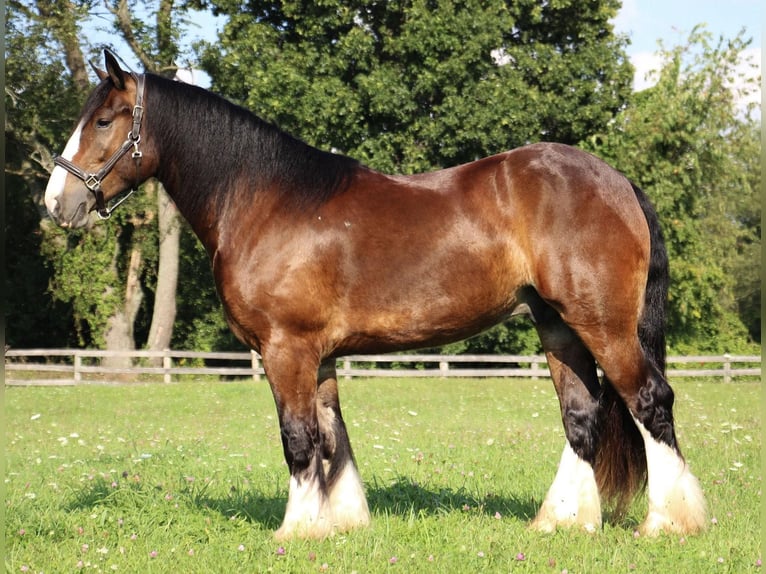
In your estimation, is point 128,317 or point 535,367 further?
point 128,317

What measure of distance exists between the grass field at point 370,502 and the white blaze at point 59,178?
2096mm

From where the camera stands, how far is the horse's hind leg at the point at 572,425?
528 centimetres

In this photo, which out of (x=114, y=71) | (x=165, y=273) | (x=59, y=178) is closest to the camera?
(x=59, y=178)

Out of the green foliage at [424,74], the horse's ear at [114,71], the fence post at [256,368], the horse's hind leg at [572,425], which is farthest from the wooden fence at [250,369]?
the horse's ear at [114,71]

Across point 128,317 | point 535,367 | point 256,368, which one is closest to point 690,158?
point 535,367

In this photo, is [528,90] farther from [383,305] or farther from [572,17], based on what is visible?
[383,305]

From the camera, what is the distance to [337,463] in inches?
215

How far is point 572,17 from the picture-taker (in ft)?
81.8

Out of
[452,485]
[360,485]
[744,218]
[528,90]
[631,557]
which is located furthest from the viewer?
[744,218]

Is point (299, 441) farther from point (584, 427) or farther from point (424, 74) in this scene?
point (424, 74)

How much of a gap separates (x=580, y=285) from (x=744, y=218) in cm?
3854

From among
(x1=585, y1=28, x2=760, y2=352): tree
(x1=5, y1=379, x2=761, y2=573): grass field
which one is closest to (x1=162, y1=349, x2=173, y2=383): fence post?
(x1=5, y1=379, x2=761, y2=573): grass field

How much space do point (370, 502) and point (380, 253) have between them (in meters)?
2.15

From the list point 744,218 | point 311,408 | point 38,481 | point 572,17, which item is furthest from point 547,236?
point 744,218
